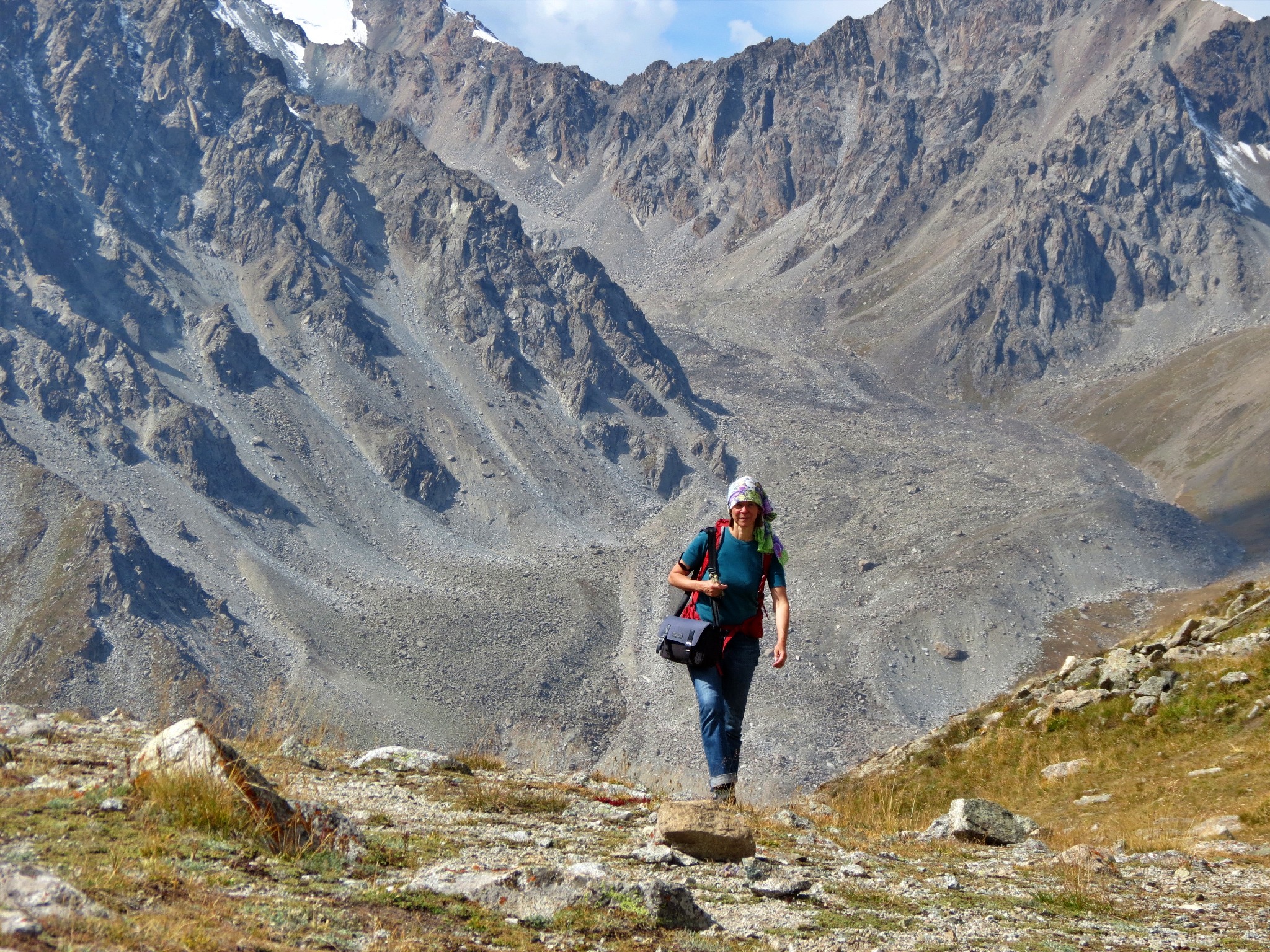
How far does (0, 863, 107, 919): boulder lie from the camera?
4125 millimetres

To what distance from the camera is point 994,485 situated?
133 meters

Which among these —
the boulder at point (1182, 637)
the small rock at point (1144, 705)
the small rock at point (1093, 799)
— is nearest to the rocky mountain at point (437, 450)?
the boulder at point (1182, 637)

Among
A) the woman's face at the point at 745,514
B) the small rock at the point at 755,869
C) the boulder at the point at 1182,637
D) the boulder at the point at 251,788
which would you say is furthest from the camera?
the boulder at the point at 1182,637

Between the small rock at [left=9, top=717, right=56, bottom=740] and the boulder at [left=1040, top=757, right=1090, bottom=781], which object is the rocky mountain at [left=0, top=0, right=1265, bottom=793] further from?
the small rock at [left=9, top=717, right=56, bottom=740]

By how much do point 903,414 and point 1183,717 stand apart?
15994 cm

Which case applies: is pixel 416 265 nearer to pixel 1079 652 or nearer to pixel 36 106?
pixel 36 106

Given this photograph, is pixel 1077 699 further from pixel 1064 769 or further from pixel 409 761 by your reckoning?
pixel 409 761

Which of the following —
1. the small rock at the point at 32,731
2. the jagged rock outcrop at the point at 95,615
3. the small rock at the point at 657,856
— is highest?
the jagged rock outcrop at the point at 95,615

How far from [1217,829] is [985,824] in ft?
7.52

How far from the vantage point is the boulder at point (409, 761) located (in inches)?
457

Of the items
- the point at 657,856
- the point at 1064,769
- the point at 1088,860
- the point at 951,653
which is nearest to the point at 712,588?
the point at 657,856

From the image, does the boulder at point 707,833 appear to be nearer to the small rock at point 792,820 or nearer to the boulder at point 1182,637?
the small rock at point 792,820

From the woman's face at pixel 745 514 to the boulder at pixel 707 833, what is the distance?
2717mm

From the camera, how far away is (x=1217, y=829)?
1050 centimetres
